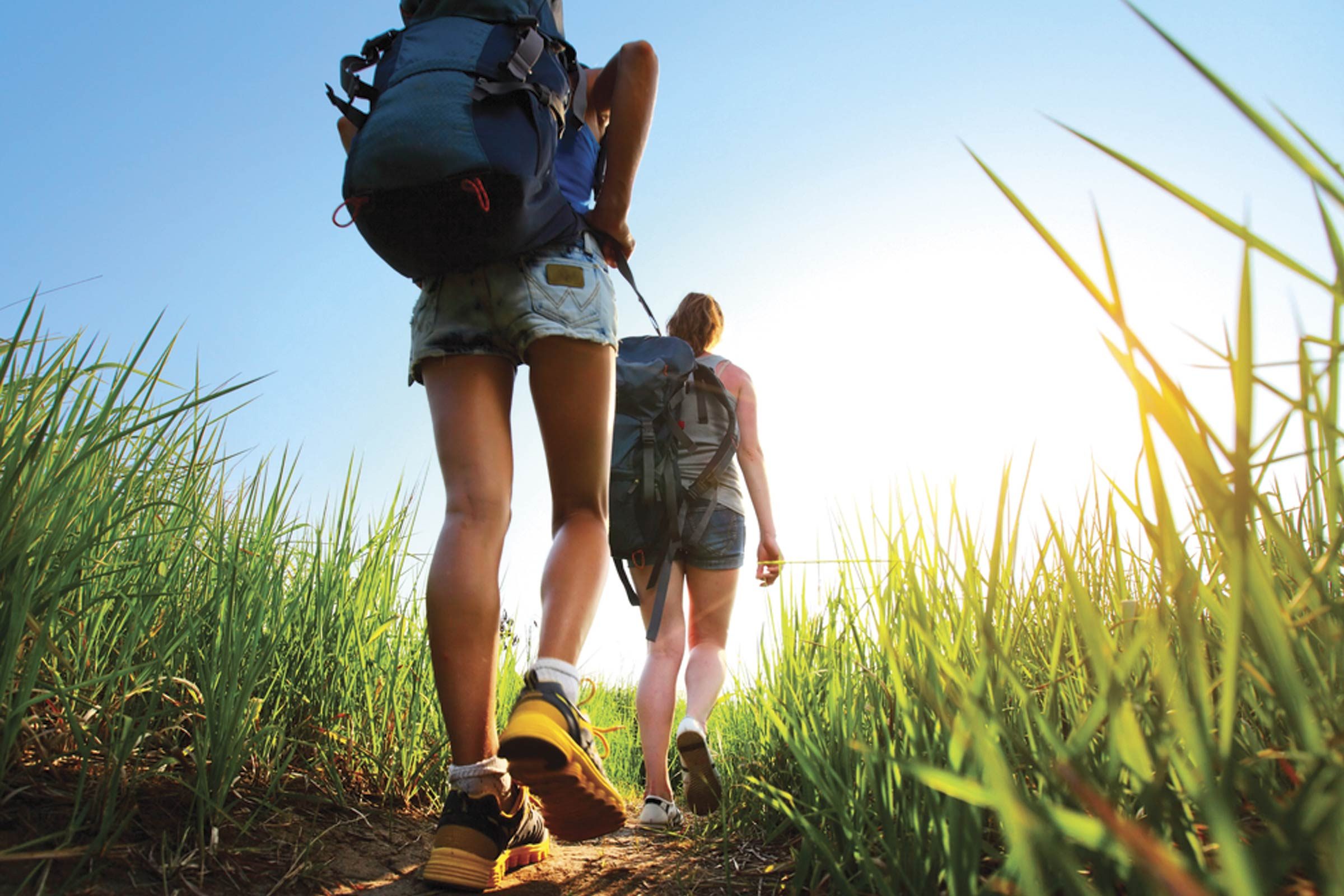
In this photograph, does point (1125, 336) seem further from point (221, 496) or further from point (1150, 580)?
point (221, 496)

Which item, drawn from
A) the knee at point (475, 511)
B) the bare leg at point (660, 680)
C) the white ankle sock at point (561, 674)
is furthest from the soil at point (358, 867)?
the bare leg at point (660, 680)

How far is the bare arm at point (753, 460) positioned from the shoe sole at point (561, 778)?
6.25ft

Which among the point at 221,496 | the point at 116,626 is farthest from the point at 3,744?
the point at 221,496

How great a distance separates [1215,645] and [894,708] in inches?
18.5

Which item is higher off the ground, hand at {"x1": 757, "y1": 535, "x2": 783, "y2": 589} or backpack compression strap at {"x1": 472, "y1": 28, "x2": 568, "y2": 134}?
backpack compression strap at {"x1": 472, "y1": 28, "x2": 568, "y2": 134}

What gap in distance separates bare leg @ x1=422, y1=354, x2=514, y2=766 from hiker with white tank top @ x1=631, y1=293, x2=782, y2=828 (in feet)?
4.24

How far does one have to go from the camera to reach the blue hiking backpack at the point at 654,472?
9.59 feet

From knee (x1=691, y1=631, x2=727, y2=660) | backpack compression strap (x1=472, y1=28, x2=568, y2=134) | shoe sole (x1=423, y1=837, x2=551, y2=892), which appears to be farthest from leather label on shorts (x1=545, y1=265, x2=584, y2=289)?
knee (x1=691, y1=631, x2=727, y2=660)

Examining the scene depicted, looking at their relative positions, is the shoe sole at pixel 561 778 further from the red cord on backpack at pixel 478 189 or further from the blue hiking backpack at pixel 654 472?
the blue hiking backpack at pixel 654 472

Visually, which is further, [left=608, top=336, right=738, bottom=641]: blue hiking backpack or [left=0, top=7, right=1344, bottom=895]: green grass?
[left=608, top=336, right=738, bottom=641]: blue hiking backpack

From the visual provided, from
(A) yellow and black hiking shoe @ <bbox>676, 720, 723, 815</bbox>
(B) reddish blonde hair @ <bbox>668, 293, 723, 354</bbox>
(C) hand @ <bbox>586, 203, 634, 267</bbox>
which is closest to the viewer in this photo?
(C) hand @ <bbox>586, 203, 634, 267</bbox>

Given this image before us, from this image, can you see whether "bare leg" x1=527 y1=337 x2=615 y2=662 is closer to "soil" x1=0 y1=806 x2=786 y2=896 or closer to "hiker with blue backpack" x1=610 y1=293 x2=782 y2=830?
"soil" x1=0 y1=806 x2=786 y2=896

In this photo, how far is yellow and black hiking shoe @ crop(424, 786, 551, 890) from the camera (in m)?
1.37

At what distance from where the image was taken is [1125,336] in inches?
17.2
